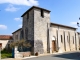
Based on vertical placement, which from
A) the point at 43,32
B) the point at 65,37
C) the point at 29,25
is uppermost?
the point at 29,25

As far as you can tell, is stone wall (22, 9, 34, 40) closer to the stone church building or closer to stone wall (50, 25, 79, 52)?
the stone church building

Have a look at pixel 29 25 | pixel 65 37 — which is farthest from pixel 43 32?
pixel 65 37

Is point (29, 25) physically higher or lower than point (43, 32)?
higher

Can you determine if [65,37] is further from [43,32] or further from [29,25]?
[29,25]

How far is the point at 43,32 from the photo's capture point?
78.9 feet

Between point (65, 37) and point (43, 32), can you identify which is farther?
point (65, 37)

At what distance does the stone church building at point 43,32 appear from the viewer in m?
23.1

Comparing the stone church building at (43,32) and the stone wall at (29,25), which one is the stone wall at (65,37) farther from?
the stone wall at (29,25)

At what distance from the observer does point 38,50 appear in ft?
74.6

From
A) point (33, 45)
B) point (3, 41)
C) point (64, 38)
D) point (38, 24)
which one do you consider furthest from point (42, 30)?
point (3, 41)

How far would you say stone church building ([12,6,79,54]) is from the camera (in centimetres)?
2309

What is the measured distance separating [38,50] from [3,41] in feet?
55.0

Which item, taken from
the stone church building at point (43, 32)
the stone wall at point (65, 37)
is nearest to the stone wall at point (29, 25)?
the stone church building at point (43, 32)

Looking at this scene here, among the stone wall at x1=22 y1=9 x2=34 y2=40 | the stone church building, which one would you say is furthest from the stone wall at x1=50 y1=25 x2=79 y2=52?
the stone wall at x1=22 y1=9 x2=34 y2=40
